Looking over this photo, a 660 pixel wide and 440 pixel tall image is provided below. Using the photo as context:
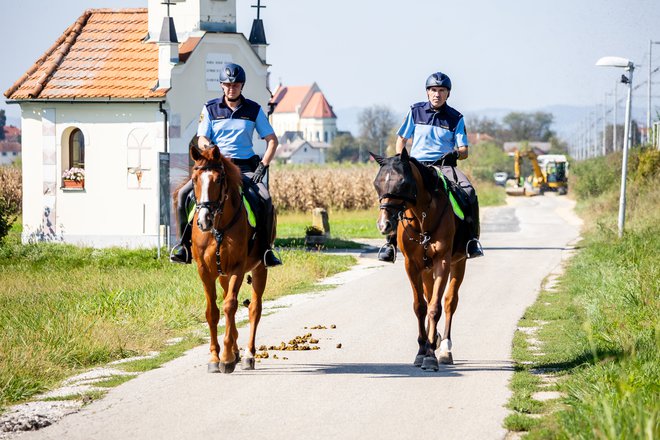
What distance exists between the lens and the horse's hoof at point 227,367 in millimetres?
10844

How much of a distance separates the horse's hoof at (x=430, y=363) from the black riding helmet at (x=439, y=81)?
298 cm

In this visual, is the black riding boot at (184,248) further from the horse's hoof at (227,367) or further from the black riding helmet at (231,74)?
the black riding helmet at (231,74)

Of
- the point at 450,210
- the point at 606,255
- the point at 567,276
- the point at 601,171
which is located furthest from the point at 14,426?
the point at 601,171

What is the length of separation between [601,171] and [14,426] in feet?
190

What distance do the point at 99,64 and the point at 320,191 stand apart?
908 inches

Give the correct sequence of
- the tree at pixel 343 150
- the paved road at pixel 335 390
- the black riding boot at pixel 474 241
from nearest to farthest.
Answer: the paved road at pixel 335 390 < the black riding boot at pixel 474 241 < the tree at pixel 343 150

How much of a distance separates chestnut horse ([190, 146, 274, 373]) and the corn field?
38.9 meters

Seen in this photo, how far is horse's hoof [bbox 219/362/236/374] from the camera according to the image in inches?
427

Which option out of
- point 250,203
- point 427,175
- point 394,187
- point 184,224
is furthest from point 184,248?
point 427,175

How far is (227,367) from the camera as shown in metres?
10.9

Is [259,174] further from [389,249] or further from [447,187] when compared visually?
[447,187]

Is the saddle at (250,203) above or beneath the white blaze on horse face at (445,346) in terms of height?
above

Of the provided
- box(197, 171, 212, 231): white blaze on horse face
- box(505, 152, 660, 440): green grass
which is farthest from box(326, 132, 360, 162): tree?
box(197, 171, 212, 231): white blaze on horse face

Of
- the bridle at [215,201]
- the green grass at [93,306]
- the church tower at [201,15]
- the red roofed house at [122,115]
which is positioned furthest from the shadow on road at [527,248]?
the bridle at [215,201]
